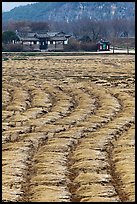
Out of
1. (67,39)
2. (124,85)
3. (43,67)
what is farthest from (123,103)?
(67,39)

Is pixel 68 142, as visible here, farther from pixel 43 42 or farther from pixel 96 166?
pixel 43 42

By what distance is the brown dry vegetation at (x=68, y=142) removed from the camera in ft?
25.6

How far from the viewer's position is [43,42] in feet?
203

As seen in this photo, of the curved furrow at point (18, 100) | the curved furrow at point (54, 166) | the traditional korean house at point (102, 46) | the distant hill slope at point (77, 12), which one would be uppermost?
the distant hill slope at point (77, 12)

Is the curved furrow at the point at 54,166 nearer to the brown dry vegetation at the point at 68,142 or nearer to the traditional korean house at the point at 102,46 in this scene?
the brown dry vegetation at the point at 68,142

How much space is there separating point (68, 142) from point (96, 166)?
2.46m

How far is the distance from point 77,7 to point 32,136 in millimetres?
180593

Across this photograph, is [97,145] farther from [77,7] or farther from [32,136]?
[77,7]

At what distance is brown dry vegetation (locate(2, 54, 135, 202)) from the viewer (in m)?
7.81

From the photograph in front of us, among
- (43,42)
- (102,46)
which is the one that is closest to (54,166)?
(102,46)

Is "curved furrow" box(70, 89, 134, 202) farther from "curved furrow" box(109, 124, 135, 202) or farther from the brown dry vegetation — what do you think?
"curved furrow" box(109, 124, 135, 202)

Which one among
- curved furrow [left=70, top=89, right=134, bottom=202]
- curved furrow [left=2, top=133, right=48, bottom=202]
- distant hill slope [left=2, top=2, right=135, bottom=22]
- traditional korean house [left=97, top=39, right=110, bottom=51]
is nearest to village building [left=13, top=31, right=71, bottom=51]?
traditional korean house [left=97, top=39, right=110, bottom=51]

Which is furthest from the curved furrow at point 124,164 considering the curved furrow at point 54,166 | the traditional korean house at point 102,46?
the traditional korean house at point 102,46

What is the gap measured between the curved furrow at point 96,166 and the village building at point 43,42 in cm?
4697
